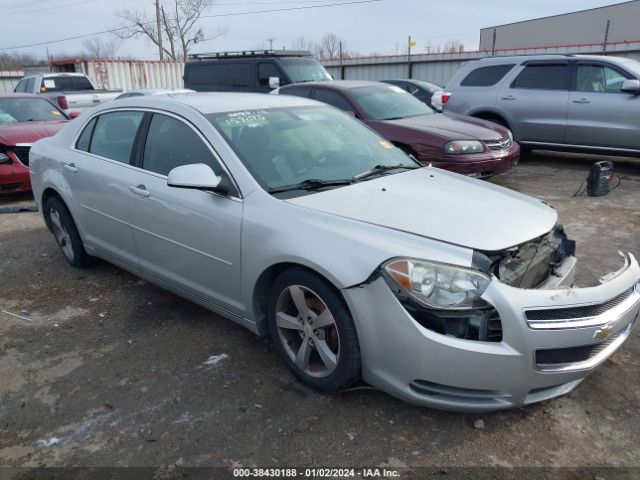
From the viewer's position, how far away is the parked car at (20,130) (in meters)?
7.46

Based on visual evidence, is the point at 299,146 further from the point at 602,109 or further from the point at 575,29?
the point at 575,29

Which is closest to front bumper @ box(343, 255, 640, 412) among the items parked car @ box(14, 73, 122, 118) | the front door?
the front door

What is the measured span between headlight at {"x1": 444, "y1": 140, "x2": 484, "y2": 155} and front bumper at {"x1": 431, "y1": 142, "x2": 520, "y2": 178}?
0.07 meters

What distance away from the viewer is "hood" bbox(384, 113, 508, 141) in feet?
22.9

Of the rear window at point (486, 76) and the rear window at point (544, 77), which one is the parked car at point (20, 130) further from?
the rear window at point (544, 77)

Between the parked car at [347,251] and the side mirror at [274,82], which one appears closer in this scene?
the parked car at [347,251]

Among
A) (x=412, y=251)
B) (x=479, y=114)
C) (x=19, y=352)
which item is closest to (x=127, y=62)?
(x=479, y=114)

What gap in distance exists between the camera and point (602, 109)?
8375 millimetres

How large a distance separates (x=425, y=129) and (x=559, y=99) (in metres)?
3.35

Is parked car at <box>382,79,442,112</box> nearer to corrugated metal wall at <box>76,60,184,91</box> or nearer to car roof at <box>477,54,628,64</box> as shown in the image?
car roof at <box>477,54,628,64</box>

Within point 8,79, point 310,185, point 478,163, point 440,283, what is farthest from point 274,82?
point 8,79

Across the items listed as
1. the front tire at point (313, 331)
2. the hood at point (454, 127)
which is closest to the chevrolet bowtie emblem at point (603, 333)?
the front tire at point (313, 331)

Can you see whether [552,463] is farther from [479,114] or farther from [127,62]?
[127,62]

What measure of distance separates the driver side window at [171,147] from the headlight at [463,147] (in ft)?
13.3
